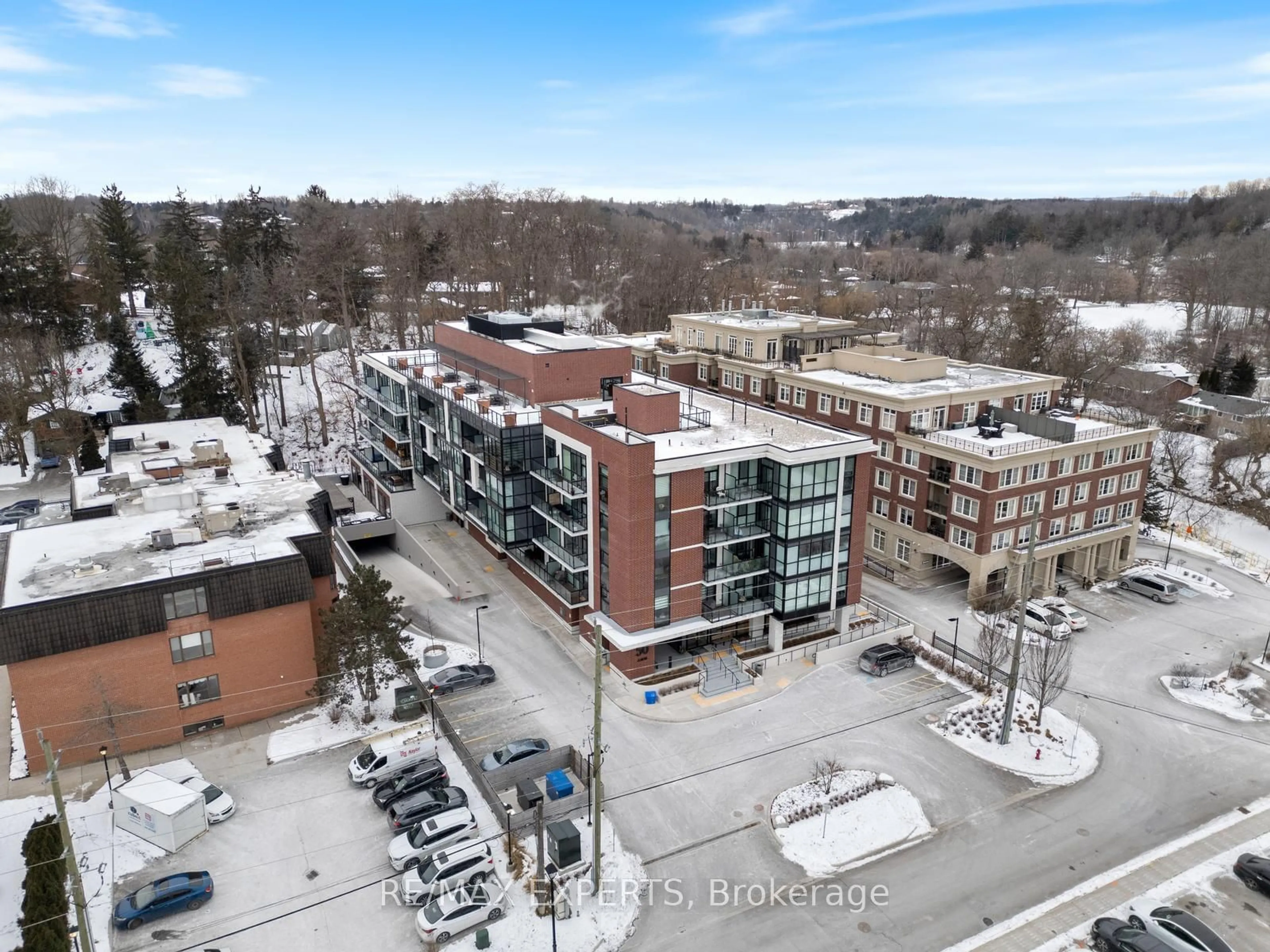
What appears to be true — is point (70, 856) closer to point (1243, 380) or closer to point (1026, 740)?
point (1026, 740)

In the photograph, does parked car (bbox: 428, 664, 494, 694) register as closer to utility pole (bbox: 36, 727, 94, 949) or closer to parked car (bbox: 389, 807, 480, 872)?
parked car (bbox: 389, 807, 480, 872)

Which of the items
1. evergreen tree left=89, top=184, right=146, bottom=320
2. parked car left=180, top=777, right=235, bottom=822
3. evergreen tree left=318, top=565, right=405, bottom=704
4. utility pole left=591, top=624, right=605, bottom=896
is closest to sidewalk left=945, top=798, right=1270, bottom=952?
utility pole left=591, top=624, right=605, bottom=896

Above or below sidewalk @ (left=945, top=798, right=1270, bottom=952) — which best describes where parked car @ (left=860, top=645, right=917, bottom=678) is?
above

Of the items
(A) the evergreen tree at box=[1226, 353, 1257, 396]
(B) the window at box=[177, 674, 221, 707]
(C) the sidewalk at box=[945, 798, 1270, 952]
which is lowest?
(C) the sidewalk at box=[945, 798, 1270, 952]

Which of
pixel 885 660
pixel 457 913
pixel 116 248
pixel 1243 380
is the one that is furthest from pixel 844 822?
pixel 116 248

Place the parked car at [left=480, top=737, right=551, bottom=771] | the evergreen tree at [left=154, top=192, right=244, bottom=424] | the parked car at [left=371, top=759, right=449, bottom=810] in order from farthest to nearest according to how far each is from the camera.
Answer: the evergreen tree at [left=154, top=192, right=244, bottom=424] < the parked car at [left=480, top=737, right=551, bottom=771] < the parked car at [left=371, top=759, right=449, bottom=810]

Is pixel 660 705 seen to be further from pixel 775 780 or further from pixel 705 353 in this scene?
pixel 705 353
